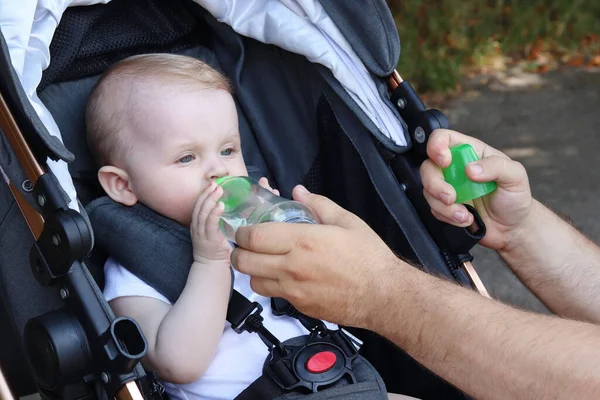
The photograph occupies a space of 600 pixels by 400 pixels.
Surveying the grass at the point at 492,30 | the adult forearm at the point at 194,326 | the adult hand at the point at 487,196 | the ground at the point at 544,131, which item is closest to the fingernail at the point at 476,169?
the adult hand at the point at 487,196

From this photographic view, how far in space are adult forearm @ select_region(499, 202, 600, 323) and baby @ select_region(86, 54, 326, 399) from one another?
61 centimetres

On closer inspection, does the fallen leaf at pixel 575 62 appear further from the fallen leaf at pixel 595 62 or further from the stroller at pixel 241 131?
the stroller at pixel 241 131

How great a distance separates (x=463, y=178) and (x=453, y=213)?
0.10 meters

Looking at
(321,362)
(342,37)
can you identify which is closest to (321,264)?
(321,362)

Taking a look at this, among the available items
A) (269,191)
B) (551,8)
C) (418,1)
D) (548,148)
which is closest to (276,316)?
(269,191)

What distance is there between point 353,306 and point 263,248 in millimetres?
233

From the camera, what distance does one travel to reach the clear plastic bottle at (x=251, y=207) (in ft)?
6.05

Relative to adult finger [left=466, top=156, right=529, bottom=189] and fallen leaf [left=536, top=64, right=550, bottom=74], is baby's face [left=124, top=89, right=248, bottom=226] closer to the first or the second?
adult finger [left=466, top=156, right=529, bottom=189]

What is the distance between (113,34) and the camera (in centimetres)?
229

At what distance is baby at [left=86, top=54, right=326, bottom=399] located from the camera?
1.85 m

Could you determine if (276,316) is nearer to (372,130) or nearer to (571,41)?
(372,130)

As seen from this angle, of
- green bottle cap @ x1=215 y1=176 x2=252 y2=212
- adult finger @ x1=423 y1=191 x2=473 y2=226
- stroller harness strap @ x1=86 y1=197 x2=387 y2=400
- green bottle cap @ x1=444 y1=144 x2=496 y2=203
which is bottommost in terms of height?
stroller harness strap @ x1=86 y1=197 x2=387 y2=400

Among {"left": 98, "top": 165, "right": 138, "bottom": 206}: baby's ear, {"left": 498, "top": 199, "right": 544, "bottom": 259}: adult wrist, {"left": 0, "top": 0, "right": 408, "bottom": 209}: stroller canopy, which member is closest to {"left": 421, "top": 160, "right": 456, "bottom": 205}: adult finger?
{"left": 0, "top": 0, "right": 408, "bottom": 209}: stroller canopy

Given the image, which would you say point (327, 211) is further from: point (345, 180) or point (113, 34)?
point (113, 34)
